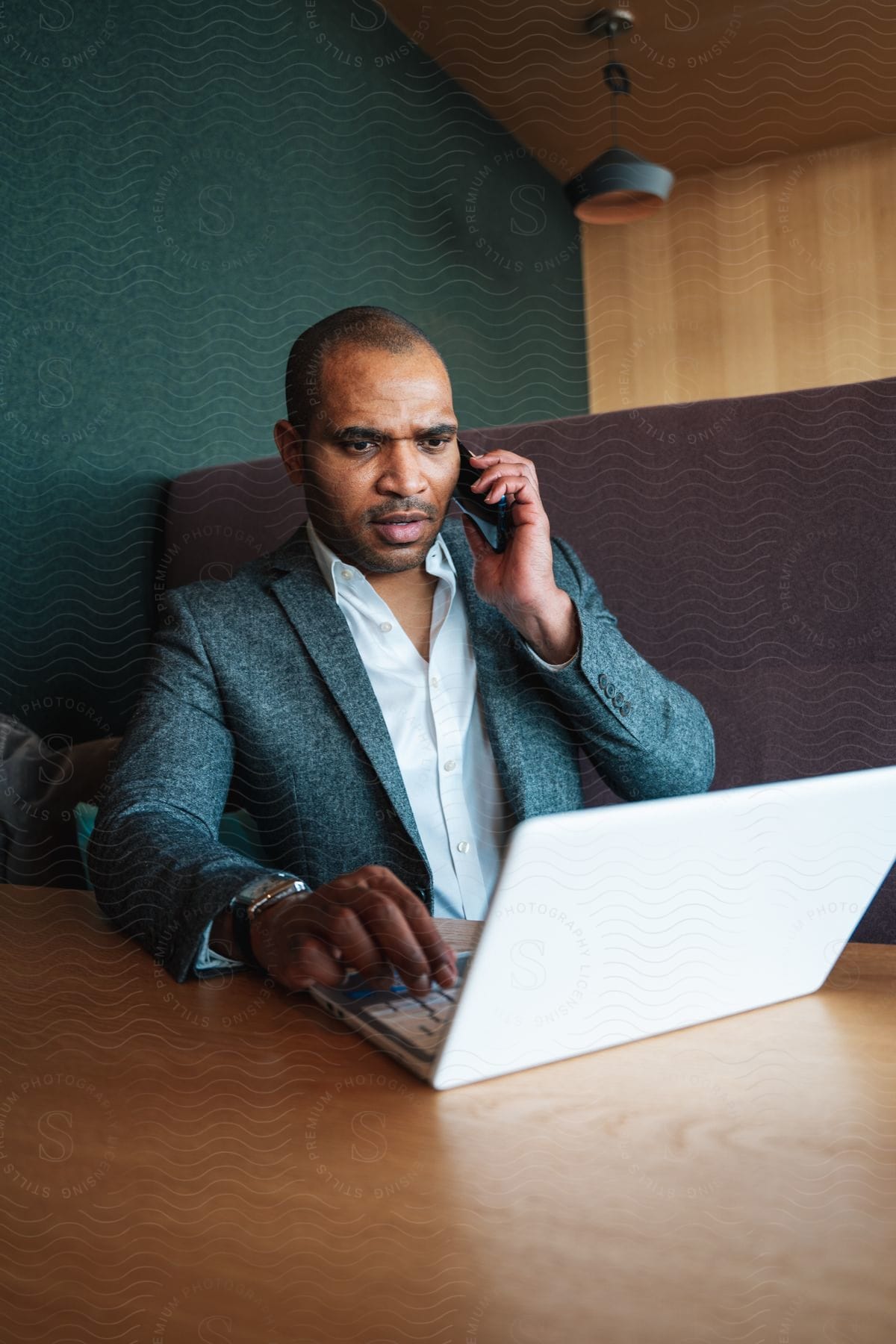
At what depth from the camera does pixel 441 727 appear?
3.76 ft

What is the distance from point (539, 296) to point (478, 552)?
9.47ft

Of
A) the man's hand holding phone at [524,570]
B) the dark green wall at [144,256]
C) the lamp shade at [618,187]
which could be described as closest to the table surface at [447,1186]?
the man's hand holding phone at [524,570]

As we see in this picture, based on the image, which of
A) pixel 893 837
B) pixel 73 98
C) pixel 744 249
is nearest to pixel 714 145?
pixel 744 249

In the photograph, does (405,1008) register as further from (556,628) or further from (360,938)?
(556,628)

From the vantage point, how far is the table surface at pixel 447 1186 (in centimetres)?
37

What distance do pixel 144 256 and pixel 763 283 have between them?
379cm

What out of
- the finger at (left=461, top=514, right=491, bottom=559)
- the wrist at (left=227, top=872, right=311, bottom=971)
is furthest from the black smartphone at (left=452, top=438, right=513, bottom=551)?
the wrist at (left=227, top=872, right=311, bottom=971)

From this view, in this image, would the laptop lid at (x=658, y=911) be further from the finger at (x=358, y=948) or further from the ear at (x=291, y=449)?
the ear at (x=291, y=449)

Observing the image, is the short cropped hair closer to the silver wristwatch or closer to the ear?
the ear

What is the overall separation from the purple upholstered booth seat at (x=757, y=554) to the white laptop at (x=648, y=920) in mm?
788

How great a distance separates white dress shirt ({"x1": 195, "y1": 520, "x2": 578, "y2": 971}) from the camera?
1.13 metres

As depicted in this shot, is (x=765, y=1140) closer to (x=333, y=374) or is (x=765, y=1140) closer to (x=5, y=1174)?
(x=5, y=1174)

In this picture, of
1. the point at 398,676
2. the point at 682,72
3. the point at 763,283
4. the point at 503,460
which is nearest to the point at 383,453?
the point at 503,460

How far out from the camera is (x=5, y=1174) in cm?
49
